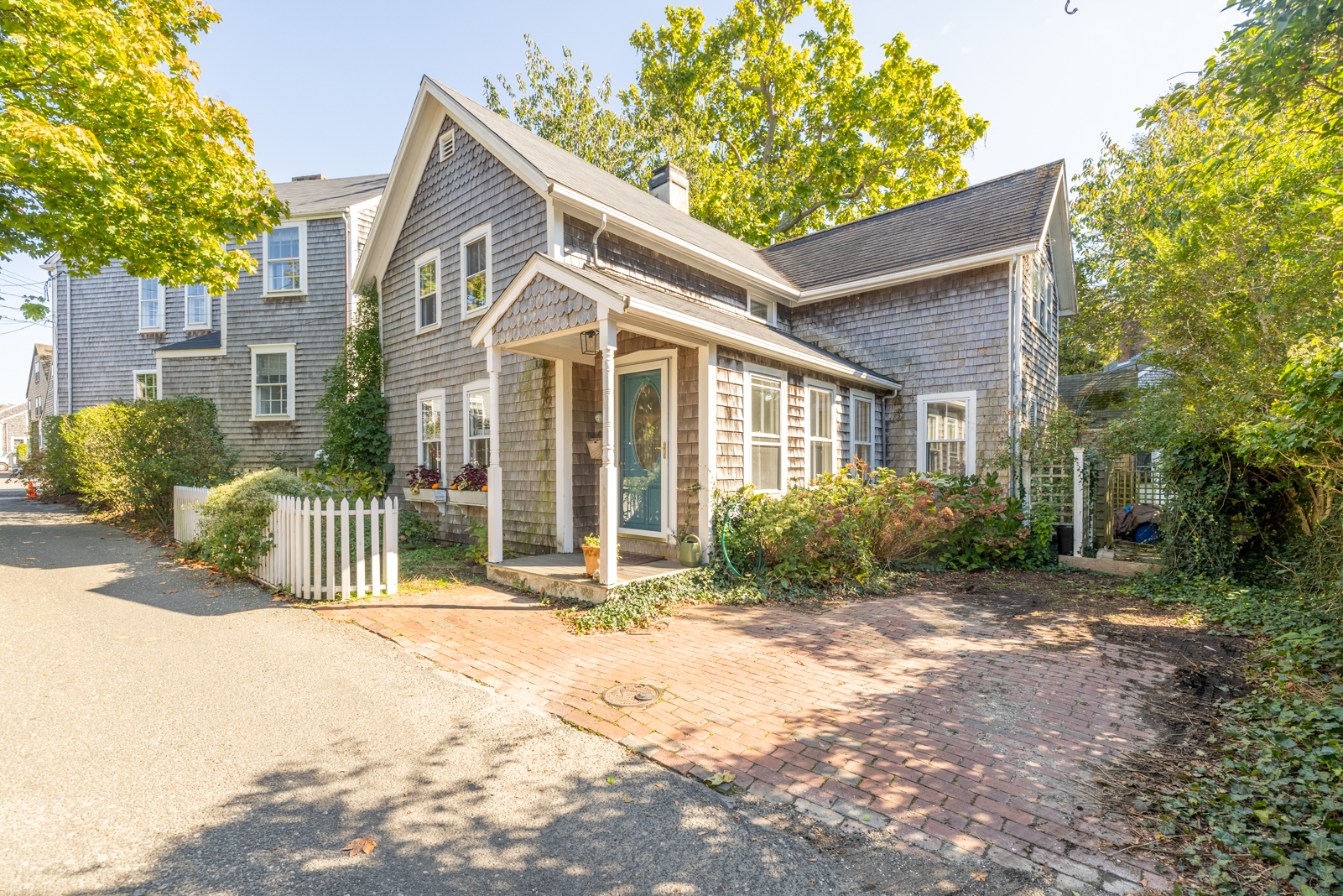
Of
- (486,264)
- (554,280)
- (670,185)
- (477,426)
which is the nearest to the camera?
(554,280)

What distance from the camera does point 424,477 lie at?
36.4 ft

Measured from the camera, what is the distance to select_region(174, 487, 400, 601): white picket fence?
6.46 m

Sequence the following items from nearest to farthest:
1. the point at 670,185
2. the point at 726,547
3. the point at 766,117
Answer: the point at 726,547 → the point at 670,185 → the point at 766,117

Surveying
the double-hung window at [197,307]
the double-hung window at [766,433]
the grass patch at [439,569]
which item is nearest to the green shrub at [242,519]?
the grass patch at [439,569]

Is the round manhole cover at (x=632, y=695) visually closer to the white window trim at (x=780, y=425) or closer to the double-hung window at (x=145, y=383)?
the white window trim at (x=780, y=425)

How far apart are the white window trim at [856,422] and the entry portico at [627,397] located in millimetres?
1279

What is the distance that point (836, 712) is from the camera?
152 inches

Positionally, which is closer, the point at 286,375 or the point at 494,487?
the point at 494,487

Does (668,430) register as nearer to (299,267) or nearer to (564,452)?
(564,452)

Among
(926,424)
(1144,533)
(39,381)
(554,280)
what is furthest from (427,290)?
(39,381)

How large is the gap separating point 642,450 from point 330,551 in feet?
12.8

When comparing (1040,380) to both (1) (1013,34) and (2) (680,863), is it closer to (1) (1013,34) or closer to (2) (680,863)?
(1) (1013,34)

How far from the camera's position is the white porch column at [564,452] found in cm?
851

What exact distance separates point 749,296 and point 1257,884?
1051cm
